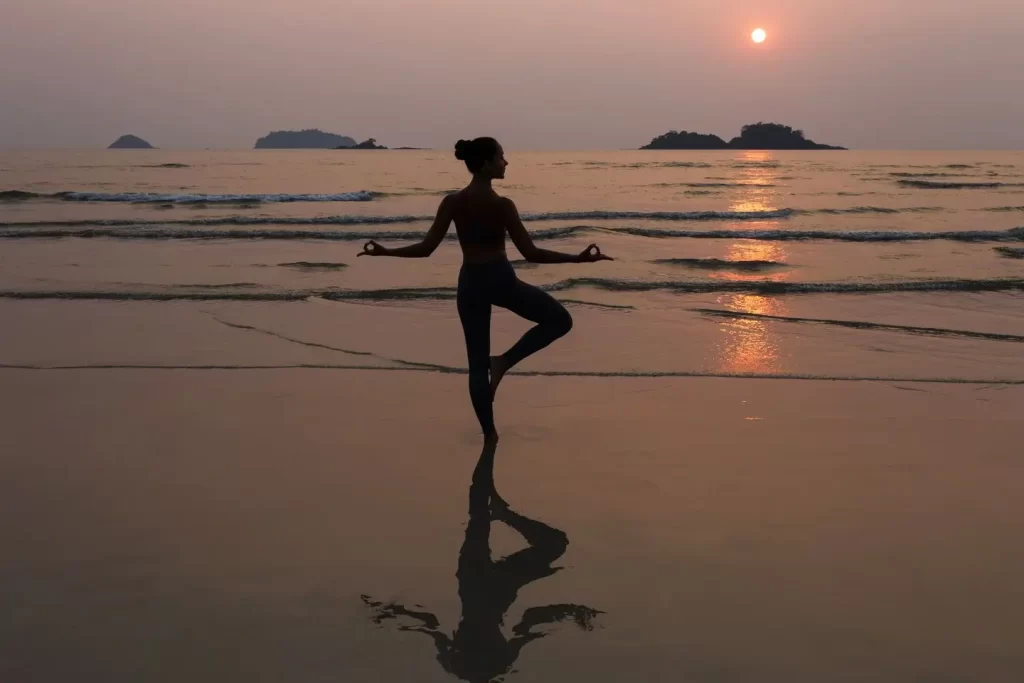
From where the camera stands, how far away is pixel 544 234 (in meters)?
20.5

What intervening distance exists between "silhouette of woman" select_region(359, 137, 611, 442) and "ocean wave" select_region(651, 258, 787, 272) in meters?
9.53

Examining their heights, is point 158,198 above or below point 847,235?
above

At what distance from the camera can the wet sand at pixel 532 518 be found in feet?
11.4

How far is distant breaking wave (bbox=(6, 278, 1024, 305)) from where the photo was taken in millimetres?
11602

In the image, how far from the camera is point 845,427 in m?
6.39

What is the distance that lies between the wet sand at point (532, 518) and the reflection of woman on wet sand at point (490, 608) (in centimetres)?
4

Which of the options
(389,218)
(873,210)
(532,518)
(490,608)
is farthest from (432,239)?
(873,210)

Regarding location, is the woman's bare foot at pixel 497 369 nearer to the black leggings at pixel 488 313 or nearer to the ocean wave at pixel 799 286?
the black leggings at pixel 488 313

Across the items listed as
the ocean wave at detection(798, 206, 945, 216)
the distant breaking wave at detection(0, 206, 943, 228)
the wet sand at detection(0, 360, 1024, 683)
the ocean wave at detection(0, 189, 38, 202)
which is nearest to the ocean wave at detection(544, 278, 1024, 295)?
the wet sand at detection(0, 360, 1024, 683)

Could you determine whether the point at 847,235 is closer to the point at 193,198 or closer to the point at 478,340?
the point at 478,340

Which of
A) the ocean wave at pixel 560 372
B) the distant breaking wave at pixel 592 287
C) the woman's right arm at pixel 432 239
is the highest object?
the woman's right arm at pixel 432 239

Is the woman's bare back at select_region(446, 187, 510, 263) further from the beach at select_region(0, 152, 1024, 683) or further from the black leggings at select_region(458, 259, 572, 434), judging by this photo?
the beach at select_region(0, 152, 1024, 683)

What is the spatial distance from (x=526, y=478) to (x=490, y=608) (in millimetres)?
1610

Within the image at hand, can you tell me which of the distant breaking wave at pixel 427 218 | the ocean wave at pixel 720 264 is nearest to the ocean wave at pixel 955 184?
the distant breaking wave at pixel 427 218
